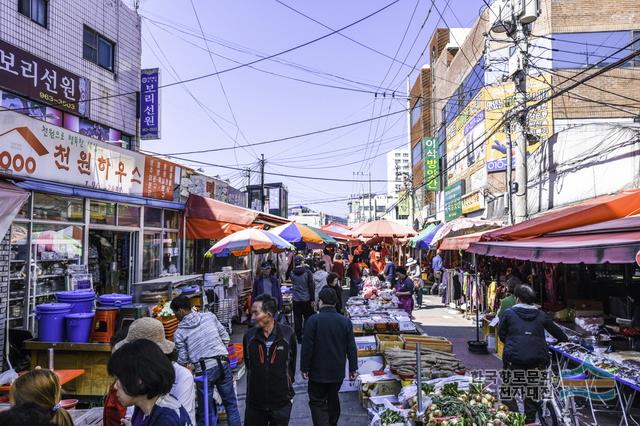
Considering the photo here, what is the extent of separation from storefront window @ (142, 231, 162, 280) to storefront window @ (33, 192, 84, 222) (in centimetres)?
266

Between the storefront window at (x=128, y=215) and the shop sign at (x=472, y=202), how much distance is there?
15274 mm

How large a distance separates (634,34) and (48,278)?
21.3m

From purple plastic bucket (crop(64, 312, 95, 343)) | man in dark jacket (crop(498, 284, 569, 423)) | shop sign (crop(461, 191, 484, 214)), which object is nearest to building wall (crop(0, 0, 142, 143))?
purple plastic bucket (crop(64, 312, 95, 343))

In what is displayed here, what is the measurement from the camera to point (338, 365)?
517cm

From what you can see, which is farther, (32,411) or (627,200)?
(627,200)

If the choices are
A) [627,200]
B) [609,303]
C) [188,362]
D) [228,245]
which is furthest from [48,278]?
[609,303]

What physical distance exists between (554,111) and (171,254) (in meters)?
15.5

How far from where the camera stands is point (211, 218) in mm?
13703

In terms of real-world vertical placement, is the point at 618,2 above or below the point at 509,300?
above

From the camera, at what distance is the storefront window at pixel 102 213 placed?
967 centimetres

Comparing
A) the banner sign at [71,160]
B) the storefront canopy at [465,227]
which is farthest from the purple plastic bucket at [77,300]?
the storefront canopy at [465,227]

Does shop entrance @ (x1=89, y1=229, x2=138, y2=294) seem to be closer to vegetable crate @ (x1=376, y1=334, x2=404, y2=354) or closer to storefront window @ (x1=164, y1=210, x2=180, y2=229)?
storefront window @ (x1=164, y1=210, x2=180, y2=229)

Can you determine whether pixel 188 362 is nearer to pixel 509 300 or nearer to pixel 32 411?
pixel 32 411

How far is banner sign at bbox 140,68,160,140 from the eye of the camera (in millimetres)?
14164
